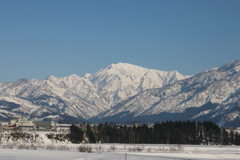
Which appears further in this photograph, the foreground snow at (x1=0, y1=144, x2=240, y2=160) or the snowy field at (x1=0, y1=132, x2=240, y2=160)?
the snowy field at (x1=0, y1=132, x2=240, y2=160)

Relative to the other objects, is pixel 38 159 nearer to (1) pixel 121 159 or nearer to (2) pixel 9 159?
Result: (2) pixel 9 159

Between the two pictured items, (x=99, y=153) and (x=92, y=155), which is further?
(x=99, y=153)

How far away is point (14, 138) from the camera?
195250 millimetres

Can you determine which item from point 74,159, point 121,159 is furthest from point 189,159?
point 74,159

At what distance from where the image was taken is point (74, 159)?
106562 millimetres

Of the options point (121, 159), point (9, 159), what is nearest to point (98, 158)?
point (121, 159)

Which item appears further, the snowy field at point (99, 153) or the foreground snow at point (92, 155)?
the snowy field at point (99, 153)

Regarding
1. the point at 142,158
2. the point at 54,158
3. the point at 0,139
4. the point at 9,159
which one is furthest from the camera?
the point at 0,139

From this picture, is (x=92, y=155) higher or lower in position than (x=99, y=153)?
lower

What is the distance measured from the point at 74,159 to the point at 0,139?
91858 millimetres

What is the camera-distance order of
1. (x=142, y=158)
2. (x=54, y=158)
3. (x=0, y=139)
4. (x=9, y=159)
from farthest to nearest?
(x=0, y=139) → (x=142, y=158) → (x=54, y=158) → (x=9, y=159)

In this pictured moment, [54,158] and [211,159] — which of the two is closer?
[54,158]

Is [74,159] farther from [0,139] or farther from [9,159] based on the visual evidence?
[0,139]

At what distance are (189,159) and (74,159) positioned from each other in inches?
1285
